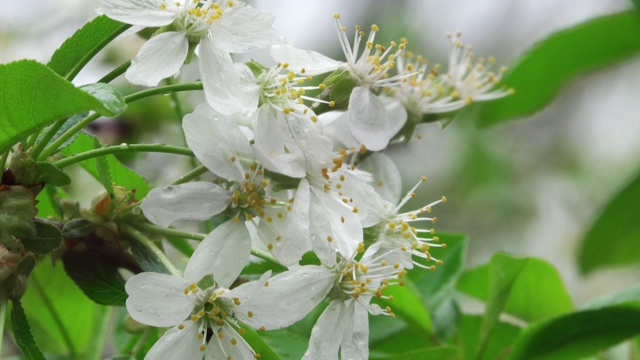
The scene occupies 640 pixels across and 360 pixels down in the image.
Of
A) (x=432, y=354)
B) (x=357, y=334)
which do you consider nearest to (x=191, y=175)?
(x=357, y=334)

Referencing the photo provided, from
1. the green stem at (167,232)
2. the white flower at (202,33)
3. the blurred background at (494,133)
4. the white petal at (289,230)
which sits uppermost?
the white flower at (202,33)

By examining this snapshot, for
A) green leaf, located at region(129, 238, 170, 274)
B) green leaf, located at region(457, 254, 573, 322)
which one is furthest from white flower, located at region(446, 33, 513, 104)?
green leaf, located at region(129, 238, 170, 274)

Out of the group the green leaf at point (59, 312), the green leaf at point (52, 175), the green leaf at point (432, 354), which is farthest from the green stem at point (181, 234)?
the green leaf at point (59, 312)

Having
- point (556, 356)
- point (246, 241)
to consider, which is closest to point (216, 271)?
point (246, 241)

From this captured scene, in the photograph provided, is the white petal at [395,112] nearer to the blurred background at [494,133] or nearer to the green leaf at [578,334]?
the green leaf at [578,334]

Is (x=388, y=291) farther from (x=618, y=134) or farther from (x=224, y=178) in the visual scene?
(x=618, y=134)

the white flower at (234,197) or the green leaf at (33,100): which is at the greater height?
the green leaf at (33,100)
